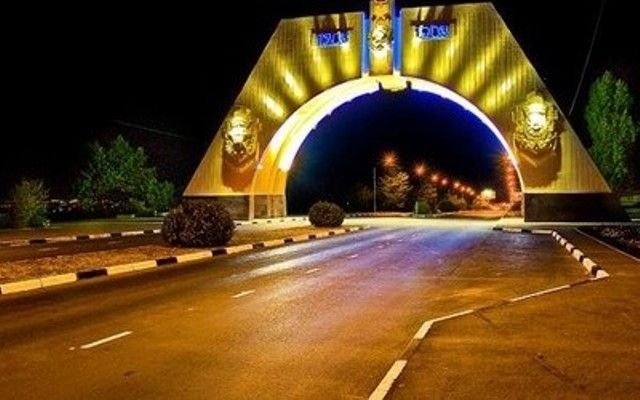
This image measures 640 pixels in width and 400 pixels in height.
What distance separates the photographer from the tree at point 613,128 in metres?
46.9

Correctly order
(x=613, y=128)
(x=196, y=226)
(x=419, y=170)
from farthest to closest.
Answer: (x=419, y=170)
(x=613, y=128)
(x=196, y=226)

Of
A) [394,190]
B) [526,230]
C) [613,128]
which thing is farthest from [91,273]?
[394,190]

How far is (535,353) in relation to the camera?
7.77 metres

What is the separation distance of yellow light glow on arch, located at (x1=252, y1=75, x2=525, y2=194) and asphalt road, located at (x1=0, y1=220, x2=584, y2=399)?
25.1 m

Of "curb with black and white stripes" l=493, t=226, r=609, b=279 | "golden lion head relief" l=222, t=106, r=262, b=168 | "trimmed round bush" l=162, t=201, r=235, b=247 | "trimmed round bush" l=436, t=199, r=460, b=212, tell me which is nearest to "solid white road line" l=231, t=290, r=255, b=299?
"curb with black and white stripes" l=493, t=226, r=609, b=279

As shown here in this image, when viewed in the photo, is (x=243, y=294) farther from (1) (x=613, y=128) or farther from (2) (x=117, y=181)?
(1) (x=613, y=128)

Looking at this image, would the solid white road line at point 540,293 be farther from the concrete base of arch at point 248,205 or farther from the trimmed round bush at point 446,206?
the trimmed round bush at point 446,206

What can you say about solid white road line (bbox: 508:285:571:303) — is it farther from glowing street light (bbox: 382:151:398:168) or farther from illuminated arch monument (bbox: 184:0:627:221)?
glowing street light (bbox: 382:151:398:168)

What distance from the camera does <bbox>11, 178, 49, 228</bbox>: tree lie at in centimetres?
3534

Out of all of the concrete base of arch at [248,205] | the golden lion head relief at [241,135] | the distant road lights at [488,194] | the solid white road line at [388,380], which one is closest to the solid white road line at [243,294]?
the solid white road line at [388,380]

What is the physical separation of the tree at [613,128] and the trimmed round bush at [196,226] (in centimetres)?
3130

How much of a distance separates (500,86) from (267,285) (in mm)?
29184

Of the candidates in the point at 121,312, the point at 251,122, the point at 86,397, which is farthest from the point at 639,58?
the point at 86,397

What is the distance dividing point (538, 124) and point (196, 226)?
21578 mm
